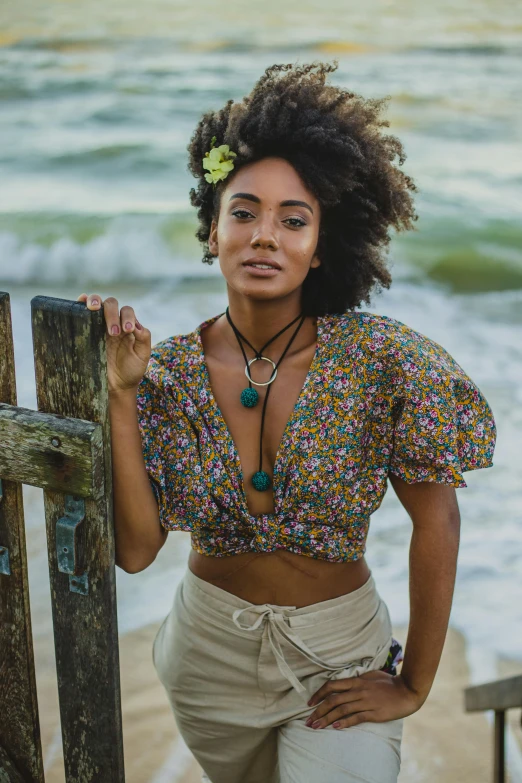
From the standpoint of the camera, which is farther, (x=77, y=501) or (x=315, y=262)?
(x=315, y=262)

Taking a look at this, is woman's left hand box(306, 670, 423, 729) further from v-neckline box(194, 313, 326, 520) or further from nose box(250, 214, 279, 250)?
nose box(250, 214, 279, 250)

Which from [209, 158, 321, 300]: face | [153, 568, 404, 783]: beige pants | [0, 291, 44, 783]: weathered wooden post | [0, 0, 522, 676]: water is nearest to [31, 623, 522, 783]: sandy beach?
[0, 0, 522, 676]: water

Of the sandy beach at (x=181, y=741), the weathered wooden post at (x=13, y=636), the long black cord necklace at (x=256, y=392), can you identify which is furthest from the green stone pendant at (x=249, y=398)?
the sandy beach at (x=181, y=741)

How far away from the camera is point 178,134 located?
44.3ft

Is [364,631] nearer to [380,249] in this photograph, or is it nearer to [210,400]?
[210,400]

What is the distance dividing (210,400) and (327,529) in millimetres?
417

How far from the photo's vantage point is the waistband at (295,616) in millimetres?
2328

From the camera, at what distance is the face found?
2311 mm

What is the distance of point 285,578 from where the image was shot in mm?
2365

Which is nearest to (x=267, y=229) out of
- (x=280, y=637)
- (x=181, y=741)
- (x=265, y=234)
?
(x=265, y=234)

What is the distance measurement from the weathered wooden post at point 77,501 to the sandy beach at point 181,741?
0.97 metres

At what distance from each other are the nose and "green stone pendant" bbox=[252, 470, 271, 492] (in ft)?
1.76

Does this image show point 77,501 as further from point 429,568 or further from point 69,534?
point 429,568

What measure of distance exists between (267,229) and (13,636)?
1.10 m
